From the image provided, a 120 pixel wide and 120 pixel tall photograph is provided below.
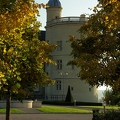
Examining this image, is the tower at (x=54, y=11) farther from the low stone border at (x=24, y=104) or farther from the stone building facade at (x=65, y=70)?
the low stone border at (x=24, y=104)

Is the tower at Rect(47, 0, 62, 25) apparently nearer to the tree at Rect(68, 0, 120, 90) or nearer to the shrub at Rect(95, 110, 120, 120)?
the tree at Rect(68, 0, 120, 90)

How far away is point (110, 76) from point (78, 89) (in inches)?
1449

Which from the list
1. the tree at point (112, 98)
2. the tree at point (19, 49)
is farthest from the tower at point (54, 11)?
the tree at point (19, 49)

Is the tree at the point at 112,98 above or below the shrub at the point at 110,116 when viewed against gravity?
above

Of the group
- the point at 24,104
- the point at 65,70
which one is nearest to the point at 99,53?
the point at 24,104

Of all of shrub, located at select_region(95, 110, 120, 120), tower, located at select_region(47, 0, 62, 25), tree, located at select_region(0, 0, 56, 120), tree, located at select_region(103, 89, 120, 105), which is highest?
tower, located at select_region(47, 0, 62, 25)

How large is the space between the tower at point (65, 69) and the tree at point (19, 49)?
36690 mm

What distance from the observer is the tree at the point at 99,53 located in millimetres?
15047

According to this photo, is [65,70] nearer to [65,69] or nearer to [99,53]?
Result: [65,69]

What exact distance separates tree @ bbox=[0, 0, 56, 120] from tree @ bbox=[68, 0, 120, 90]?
201 cm

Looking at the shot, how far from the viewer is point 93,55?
16641 millimetres

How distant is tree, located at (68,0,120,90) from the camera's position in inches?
592

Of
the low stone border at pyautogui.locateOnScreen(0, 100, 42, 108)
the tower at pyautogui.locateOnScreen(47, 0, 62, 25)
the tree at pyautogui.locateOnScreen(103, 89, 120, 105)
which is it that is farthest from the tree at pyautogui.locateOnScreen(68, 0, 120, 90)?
the tower at pyautogui.locateOnScreen(47, 0, 62, 25)

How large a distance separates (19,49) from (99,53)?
23.2ft
